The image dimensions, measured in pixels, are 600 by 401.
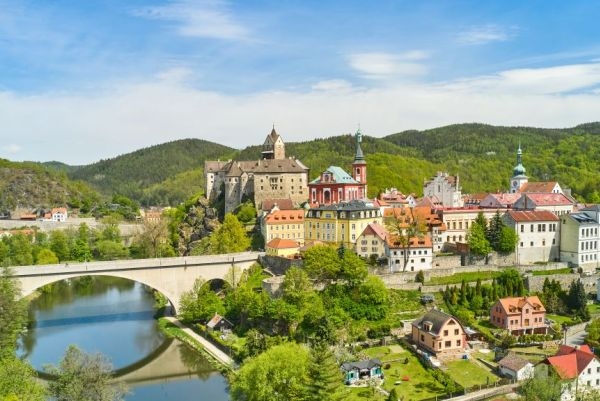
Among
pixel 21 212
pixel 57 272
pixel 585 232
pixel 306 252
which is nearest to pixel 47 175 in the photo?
pixel 21 212

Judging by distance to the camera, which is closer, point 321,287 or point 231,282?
point 321,287

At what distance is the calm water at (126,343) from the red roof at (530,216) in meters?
32.0

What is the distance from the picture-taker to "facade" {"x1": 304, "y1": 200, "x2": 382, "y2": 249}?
57844mm

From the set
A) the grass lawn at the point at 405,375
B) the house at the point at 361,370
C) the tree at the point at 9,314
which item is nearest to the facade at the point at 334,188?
the grass lawn at the point at 405,375

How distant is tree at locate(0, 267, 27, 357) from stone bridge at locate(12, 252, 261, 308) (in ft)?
8.45

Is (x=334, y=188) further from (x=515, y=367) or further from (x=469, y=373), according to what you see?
(x=515, y=367)

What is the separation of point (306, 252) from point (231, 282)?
10195mm

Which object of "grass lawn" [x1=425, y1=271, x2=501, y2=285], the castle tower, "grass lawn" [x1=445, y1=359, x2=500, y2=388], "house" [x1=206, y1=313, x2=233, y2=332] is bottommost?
"grass lawn" [x1=445, y1=359, x2=500, y2=388]

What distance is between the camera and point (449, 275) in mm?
53562

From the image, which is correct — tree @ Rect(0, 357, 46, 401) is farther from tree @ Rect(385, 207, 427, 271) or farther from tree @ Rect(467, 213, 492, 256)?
tree @ Rect(467, 213, 492, 256)

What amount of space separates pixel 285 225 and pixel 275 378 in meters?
31.7

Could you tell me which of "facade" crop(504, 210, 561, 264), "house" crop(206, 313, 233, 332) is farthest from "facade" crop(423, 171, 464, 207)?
"house" crop(206, 313, 233, 332)

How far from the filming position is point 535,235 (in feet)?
192

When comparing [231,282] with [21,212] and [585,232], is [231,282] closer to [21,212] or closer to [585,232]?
[585,232]
